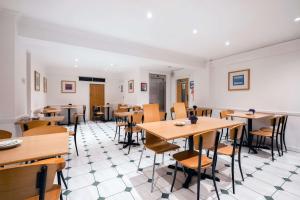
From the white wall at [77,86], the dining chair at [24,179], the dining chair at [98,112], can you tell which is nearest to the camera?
the dining chair at [24,179]

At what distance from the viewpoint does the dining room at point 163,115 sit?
6.01ft

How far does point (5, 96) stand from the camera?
2678 mm

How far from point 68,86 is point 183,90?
5914mm

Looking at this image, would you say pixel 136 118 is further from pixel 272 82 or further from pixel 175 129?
pixel 272 82

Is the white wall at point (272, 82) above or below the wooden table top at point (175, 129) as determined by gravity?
above

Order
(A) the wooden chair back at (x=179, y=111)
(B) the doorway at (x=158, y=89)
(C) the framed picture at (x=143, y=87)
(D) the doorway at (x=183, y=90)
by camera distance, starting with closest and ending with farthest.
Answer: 1. (A) the wooden chair back at (x=179, y=111)
2. (C) the framed picture at (x=143, y=87)
3. (D) the doorway at (x=183, y=90)
4. (B) the doorway at (x=158, y=89)

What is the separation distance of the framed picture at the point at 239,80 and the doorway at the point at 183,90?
2208mm

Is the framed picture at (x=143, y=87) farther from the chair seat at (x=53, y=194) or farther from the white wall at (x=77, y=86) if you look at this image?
the chair seat at (x=53, y=194)

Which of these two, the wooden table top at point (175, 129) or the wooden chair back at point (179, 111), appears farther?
the wooden chair back at point (179, 111)

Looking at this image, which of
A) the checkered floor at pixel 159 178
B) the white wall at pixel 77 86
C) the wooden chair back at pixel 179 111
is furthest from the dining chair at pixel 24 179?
the white wall at pixel 77 86

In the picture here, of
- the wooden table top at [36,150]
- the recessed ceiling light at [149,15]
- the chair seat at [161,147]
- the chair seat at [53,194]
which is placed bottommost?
the chair seat at [53,194]

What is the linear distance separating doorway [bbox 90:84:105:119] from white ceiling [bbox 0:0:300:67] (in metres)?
5.29

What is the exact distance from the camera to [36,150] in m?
1.42

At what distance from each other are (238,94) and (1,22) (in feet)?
20.4
